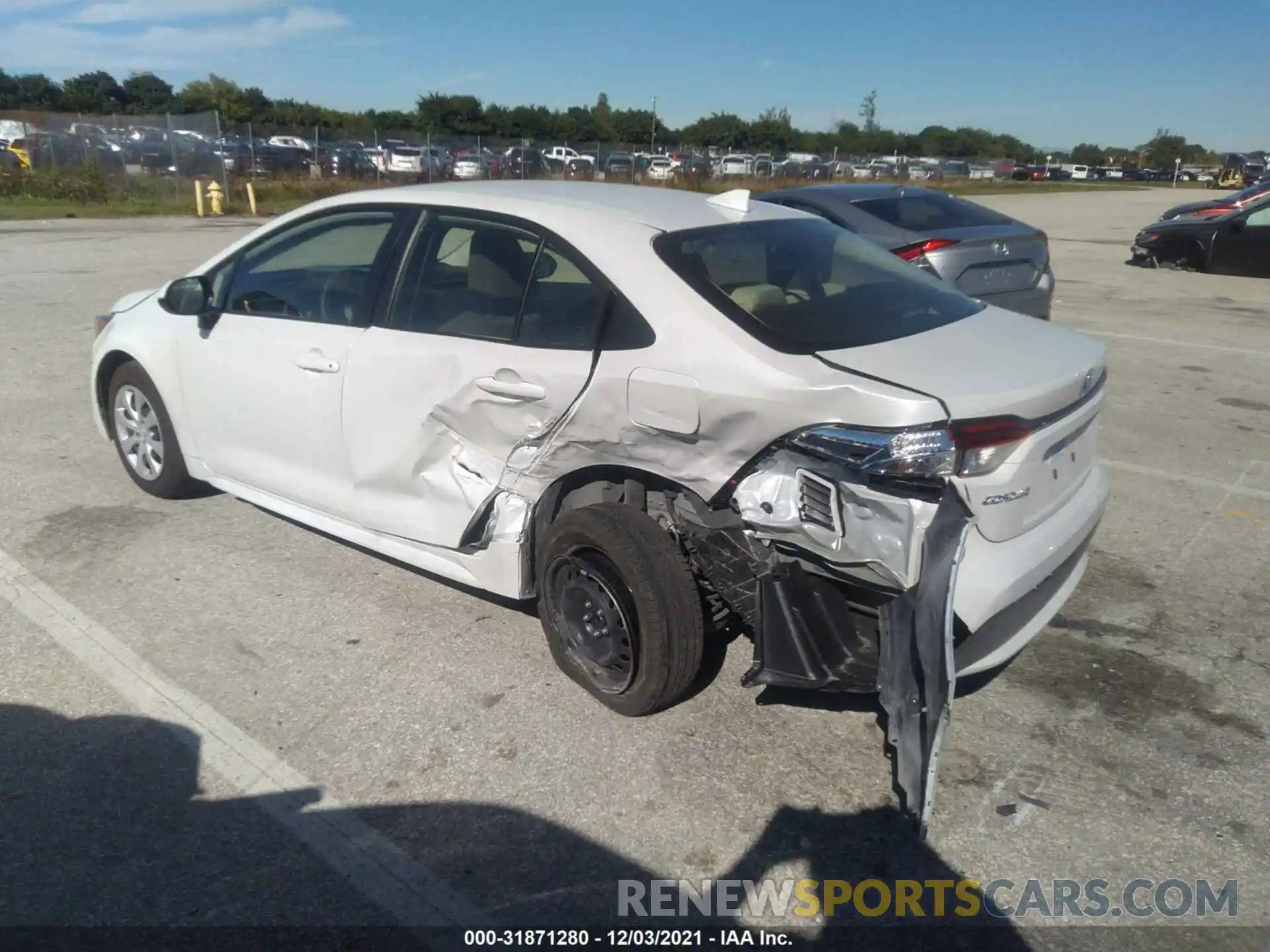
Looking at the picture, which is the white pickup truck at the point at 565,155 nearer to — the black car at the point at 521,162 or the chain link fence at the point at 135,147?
the black car at the point at 521,162

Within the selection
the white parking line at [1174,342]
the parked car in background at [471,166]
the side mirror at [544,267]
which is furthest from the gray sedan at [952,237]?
the parked car in background at [471,166]

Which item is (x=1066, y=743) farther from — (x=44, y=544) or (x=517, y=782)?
(x=44, y=544)

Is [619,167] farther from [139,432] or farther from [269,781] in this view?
[269,781]

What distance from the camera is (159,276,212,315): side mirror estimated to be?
4.64 metres

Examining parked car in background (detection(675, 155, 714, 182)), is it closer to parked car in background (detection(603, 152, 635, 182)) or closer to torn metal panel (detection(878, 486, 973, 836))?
parked car in background (detection(603, 152, 635, 182))

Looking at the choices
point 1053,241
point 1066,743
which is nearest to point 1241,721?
point 1066,743

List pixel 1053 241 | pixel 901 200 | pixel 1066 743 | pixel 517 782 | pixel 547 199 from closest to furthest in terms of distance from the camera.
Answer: pixel 517 782, pixel 1066 743, pixel 547 199, pixel 901 200, pixel 1053 241

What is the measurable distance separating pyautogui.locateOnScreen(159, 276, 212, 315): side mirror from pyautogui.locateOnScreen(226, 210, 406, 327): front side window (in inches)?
3.5

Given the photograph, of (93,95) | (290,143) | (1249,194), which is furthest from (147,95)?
(1249,194)

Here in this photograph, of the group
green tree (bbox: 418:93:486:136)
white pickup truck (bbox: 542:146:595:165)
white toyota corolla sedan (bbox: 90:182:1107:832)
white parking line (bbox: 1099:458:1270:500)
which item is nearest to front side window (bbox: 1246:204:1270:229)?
white parking line (bbox: 1099:458:1270:500)

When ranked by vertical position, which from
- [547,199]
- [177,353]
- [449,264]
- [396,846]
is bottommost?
[396,846]

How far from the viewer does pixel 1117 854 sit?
279cm

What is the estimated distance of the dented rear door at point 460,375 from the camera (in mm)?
3463

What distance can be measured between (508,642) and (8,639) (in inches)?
77.5
